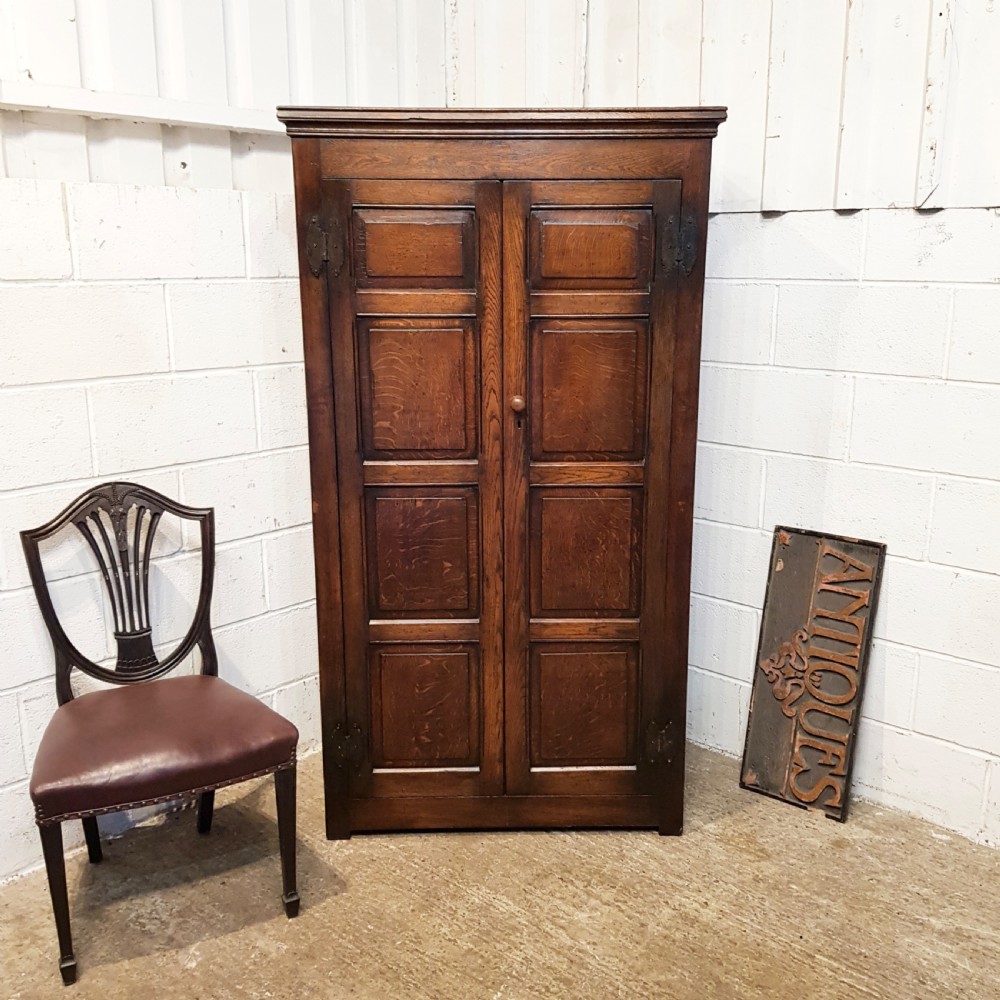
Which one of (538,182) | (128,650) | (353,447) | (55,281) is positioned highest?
(538,182)

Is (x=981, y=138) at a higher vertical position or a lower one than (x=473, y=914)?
higher

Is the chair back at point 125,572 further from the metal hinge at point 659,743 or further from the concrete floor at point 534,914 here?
the metal hinge at point 659,743

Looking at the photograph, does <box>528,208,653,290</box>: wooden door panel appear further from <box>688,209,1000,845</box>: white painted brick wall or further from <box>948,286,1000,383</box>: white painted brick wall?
<box>948,286,1000,383</box>: white painted brick wall

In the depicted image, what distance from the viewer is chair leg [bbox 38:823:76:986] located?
200 centimetres

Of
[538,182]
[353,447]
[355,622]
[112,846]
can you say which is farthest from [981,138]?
[112,846]

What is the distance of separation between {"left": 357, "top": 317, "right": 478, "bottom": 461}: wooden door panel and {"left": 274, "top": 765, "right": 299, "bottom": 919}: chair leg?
2.47 feet

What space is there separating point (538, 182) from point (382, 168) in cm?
34

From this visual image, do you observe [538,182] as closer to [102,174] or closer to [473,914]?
[102,174]

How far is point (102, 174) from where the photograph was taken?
2.35 m

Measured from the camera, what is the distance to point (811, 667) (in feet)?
8.95

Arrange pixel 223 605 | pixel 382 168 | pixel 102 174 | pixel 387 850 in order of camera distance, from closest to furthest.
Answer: pixel 382 168
pixel 102 174
pixel 387 850
pixel 223 605

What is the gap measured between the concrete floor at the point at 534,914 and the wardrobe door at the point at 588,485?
25 centimetres

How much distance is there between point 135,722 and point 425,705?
0.69m

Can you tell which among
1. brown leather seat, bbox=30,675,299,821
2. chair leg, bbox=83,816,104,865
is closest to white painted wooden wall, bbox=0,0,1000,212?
brown leather seat, bbox=30,675,299,821
